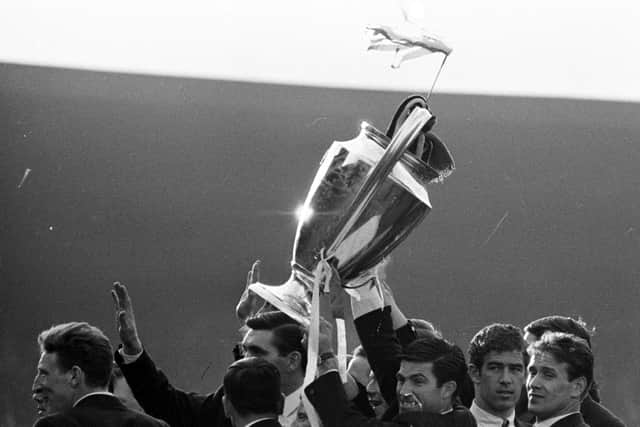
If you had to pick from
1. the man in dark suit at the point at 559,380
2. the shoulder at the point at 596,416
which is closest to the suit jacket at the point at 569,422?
the man in dark suit at the point at 559,380

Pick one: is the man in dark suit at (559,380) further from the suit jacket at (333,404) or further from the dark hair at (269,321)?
the dark hair at (269,321)

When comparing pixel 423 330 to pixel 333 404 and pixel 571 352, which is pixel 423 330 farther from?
pixel 333 404

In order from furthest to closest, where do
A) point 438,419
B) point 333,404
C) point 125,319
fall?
point 125,319 → point 438,419 → point 333,404

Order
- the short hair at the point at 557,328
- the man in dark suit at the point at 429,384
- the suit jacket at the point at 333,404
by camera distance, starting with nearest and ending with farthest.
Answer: the suit jacket at the point at 333,404 → the man in dark suit at the point at 429,384 → the short hair at the point at 557,328

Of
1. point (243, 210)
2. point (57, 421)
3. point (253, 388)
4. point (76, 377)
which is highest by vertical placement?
point (243, 210)

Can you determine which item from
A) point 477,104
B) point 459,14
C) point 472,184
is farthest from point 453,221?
point 459,14

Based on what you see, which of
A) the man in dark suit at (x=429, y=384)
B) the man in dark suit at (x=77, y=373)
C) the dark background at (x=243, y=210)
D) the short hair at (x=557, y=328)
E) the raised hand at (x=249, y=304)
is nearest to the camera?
the man in dark suit at (x=429, y=384)

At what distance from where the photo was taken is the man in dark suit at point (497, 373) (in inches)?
109

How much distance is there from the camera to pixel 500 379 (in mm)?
2781

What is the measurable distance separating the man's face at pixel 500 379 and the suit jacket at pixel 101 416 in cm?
77

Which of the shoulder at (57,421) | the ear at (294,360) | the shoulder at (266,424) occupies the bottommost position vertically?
the shoulder at (57,421)

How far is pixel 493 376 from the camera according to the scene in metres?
2.79

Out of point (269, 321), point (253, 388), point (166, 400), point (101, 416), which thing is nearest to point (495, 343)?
point (269, 321)

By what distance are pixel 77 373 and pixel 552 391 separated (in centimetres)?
102
